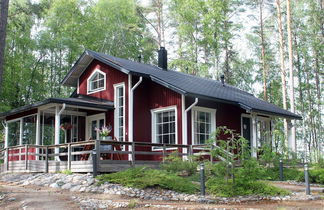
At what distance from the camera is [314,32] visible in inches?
1264

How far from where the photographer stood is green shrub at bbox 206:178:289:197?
9.80 metres

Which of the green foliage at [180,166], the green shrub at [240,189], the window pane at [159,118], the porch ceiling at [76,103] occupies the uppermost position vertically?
the porch ceiling at [76,103]

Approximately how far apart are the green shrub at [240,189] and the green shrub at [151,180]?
601 mm

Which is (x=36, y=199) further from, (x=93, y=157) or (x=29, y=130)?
(x=29, y=130)

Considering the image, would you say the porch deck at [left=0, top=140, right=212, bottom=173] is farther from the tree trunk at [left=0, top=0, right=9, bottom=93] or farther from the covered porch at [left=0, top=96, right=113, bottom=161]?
the tree trunk at [left=0, top=0, right=9, bottom=93]

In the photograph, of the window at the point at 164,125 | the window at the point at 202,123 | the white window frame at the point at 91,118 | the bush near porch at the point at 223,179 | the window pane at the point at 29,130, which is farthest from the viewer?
the white window frame at the point at 91,118

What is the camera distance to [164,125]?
15.7 meters

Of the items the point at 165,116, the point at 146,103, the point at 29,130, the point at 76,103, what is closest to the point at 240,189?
the point at 165,116

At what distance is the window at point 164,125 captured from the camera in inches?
601

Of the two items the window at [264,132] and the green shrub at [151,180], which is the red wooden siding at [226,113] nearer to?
the window at [264,132]

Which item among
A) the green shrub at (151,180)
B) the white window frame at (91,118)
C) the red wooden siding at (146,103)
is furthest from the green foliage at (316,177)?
the white window frame at (91,118)

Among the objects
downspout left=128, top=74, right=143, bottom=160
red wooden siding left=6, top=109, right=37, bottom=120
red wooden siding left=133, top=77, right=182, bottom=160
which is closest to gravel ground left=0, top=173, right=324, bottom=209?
downspout left=128, top=74, right=143, bottom=160

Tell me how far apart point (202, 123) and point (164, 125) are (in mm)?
1562

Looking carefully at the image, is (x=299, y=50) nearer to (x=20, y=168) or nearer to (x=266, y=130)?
(x=266, y=130)
